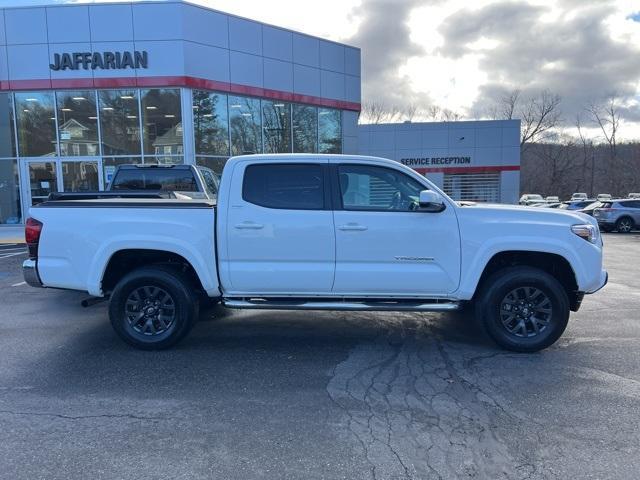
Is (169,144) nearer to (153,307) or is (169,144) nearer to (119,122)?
(119,122)

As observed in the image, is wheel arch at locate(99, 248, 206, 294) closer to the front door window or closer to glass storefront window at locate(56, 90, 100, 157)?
the front door window

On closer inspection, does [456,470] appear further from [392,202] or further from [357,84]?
[357,84]

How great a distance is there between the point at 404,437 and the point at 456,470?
475mm

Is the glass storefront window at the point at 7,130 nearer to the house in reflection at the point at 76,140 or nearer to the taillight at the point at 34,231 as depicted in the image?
the house in reflection at the point at 76,140

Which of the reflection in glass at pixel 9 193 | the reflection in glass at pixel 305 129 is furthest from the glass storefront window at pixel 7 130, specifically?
the reflection in glass at pixel 305 129

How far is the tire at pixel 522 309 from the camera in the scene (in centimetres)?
497

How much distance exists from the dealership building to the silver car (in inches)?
583

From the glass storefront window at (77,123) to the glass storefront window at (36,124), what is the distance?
0.35m

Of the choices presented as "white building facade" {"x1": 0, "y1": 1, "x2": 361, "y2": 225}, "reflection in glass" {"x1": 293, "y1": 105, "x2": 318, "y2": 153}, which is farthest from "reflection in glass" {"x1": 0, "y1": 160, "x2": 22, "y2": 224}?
"reflection in glass" {"x1": 293, "y1": 105, "x2": 318, "y2": 153}

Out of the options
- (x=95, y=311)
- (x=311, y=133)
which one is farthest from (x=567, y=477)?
(x=311, y=133)

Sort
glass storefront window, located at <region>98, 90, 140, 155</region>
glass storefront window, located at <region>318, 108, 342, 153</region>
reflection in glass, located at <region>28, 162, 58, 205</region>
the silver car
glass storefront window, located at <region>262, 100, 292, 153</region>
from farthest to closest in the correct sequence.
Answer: glass storefront window, located at <region>318, 108, 342, 153</region> < the silver car < glass storefront window, located at <region>262, 100, 292, 153</region> < reflection in glass, located at <region>28, 162, 58, 205</region> < glass storefront window, located at <region>98, 90, 140, 155</region>

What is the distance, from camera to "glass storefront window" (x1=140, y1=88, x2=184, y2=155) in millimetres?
18250

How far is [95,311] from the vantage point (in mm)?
6996

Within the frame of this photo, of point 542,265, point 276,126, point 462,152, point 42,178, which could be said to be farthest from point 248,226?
point 462,152
